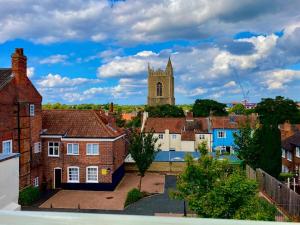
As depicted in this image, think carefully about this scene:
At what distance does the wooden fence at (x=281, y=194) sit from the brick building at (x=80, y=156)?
14.0 meters

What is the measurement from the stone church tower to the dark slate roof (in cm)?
10776

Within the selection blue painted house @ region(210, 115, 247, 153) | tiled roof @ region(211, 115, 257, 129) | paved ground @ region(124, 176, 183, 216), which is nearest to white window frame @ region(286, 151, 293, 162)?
tiled roof @ region(211, 115, 257, 129)

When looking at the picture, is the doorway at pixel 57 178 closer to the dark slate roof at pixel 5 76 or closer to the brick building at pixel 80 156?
the brick building at pixel 80 156

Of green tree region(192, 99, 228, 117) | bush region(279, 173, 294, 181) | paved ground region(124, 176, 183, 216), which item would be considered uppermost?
green tree region(192, 99, 228, 117)

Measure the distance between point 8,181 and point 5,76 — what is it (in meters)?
25.2

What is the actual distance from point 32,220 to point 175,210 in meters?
24.8

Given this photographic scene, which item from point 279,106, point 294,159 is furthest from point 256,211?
Answer: point 279,106

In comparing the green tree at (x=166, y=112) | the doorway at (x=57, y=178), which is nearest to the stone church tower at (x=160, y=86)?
the green tree at (x=166, y=112)

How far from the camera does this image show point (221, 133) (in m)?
52.6

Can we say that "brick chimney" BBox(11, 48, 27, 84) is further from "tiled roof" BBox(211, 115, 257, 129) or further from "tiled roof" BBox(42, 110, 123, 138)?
"tiled roof" BBox(211, 115, 257, 129)

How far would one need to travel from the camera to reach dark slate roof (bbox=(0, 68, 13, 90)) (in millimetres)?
28561

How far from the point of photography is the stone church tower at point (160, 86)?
452 ft

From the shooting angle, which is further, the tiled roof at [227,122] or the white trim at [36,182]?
the tiled roof at [227,122]

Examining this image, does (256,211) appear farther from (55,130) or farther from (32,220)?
(55,130)
